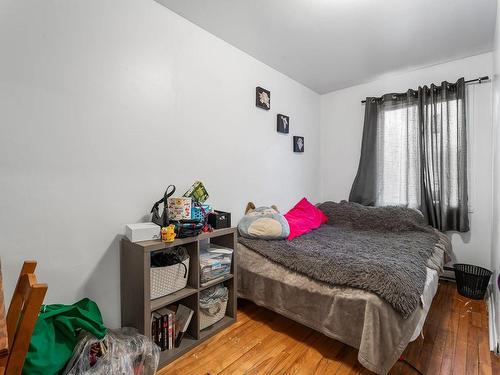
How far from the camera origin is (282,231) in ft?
7.13

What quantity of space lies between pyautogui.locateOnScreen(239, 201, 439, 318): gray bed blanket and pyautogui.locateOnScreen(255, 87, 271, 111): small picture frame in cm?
138

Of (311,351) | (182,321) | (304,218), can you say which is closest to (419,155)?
(304,218)

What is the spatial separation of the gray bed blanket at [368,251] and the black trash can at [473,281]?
16.7 inches

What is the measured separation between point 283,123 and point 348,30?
108cm

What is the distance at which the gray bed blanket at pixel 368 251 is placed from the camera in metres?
1.41

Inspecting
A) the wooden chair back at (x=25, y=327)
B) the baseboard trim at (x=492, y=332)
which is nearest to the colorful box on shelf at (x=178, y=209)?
the wooden chair back at (x=25, y=327)

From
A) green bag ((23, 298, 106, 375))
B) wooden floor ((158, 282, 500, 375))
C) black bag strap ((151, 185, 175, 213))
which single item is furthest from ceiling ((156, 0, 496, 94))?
wooden floor ((158, 282, 500, 375))

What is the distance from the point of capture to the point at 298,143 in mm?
3168

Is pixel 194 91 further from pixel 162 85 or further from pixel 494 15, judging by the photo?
pixel 494 15

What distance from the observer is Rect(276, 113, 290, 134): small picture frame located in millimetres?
2865

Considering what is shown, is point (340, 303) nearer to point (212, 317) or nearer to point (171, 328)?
point (212, 317)

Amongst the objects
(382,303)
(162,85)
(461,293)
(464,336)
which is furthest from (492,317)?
(162,85)

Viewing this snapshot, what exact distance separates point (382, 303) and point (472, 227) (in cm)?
204

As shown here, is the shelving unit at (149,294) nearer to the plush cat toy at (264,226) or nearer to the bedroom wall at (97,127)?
the bedroom wall at (97,127)
